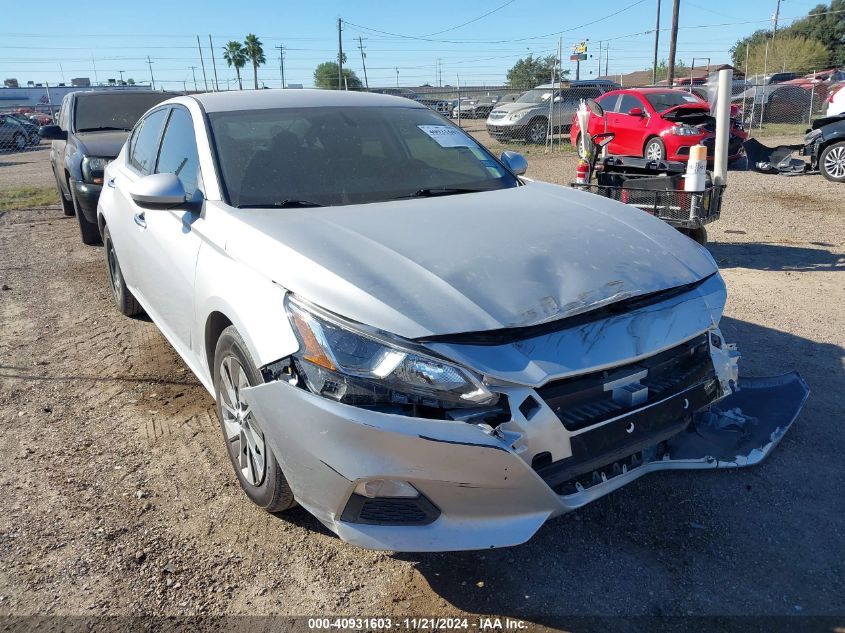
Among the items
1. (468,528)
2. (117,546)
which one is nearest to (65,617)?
(117,546)

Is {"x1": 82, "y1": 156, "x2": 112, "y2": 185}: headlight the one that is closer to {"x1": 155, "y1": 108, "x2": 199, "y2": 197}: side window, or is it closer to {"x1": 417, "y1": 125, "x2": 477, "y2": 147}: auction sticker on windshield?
{"x1": 155, "y1": 108, "x2": 199, "y2": 197}: side window

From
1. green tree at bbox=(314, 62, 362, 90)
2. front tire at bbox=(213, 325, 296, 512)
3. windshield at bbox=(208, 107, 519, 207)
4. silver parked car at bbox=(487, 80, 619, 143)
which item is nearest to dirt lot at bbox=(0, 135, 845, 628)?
front tire at bbox=(213, 325, 296, 512)

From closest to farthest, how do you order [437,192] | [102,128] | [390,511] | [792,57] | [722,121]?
[390,511]
[437,192]
[722,121]
[102,128]
[792,57]

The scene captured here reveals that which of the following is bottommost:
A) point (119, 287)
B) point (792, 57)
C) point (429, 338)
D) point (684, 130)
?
point (119, 287)

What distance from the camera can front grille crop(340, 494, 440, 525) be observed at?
2.25 metres

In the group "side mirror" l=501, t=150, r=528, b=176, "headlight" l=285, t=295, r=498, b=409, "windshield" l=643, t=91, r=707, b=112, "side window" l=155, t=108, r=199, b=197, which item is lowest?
"headlight" l=285, t=295, r=498, b=409

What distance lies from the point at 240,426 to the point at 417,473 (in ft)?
3.54

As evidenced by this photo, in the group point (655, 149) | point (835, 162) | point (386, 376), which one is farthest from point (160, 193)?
point (655, 149)

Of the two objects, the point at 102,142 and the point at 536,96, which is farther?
the point at 536,96

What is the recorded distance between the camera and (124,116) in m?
9.25

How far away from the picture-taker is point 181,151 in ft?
12.5

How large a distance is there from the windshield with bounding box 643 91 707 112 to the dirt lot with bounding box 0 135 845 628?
441 inches

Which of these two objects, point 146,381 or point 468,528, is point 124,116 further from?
point 468,528

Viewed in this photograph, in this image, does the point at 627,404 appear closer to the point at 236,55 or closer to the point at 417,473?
the point at 417,473
